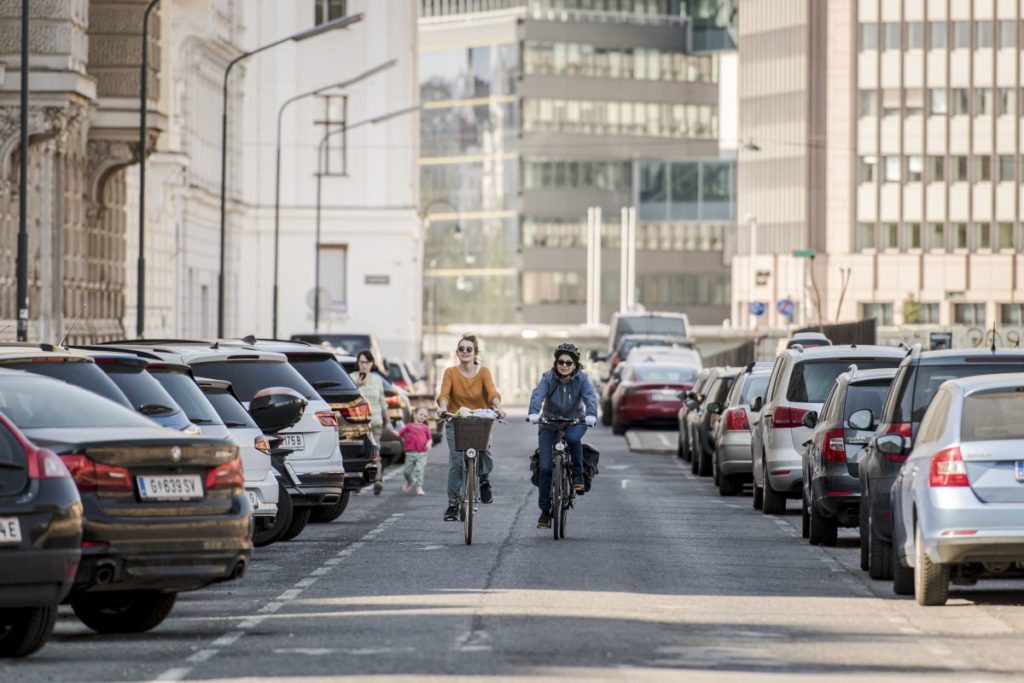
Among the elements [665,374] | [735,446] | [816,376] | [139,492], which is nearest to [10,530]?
[139,492]

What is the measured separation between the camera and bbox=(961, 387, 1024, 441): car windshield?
52.2 feet

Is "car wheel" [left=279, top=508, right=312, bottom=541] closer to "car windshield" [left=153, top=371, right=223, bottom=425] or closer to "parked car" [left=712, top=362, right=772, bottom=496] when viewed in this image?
"car windshield" [left=153, top=371, right=223, bottom=425]

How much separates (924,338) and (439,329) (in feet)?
294

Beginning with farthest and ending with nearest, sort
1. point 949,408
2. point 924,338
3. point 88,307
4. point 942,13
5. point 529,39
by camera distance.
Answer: point 529,39
point 942,13
point 924,338
point 88,307
point 949,408

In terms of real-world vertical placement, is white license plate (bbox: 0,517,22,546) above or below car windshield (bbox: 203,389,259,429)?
below

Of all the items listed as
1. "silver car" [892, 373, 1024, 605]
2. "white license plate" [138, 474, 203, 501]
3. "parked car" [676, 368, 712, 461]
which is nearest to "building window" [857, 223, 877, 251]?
"parked car" [676, 368, 712, 461]

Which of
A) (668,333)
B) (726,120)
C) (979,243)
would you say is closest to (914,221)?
(979,243)

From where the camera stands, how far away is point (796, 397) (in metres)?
26.0

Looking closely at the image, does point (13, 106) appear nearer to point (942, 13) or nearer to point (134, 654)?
point (134, 654)

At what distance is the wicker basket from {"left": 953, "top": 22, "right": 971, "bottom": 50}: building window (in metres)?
113

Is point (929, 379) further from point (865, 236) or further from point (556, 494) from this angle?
point (865, 236)

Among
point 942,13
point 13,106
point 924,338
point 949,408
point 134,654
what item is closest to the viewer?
point 134,654

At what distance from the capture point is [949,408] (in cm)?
1622

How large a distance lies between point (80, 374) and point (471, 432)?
6.97m
